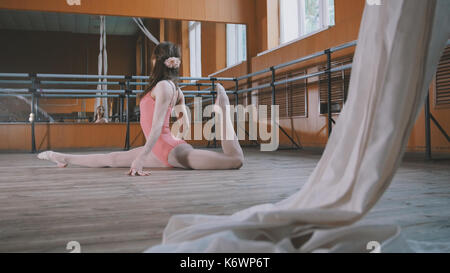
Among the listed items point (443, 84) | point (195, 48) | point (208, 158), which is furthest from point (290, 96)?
point (195, 48)

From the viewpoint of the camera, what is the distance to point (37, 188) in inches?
62.7

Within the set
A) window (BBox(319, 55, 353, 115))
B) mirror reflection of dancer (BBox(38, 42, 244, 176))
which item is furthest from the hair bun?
window (BBox(319, 55, 353, 115))

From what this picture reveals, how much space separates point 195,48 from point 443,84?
5488 millimetres

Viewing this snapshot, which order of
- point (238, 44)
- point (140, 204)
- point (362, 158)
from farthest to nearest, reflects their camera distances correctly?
point (238, 44) → point (140, 204) → point (362, 158)

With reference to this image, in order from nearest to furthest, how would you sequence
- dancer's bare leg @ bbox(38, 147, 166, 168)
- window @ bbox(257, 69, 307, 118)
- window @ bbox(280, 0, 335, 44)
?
dancer's bare leg @ bbox(38, 147, 166, 168)
window @ bbox(280, 0, 335, 44)
window @ bbox(257, 69, 307, 118)

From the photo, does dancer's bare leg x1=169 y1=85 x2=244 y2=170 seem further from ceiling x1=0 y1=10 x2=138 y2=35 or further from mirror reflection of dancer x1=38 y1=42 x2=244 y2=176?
ceiling x1=0 y1=10 x2=138 y2=35

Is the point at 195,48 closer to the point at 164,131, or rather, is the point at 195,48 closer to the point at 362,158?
the point at 164,131

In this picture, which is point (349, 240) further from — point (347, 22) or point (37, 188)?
point (347, 22)

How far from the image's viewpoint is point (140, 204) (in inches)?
47.6

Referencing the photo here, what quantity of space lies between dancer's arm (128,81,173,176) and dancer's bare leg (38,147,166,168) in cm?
24

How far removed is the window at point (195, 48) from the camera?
7488 mm

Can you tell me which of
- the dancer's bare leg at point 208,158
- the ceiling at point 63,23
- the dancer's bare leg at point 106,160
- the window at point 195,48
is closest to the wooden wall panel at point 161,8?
the window at point 195,48

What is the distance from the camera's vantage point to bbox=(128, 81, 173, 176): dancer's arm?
2.02 m
